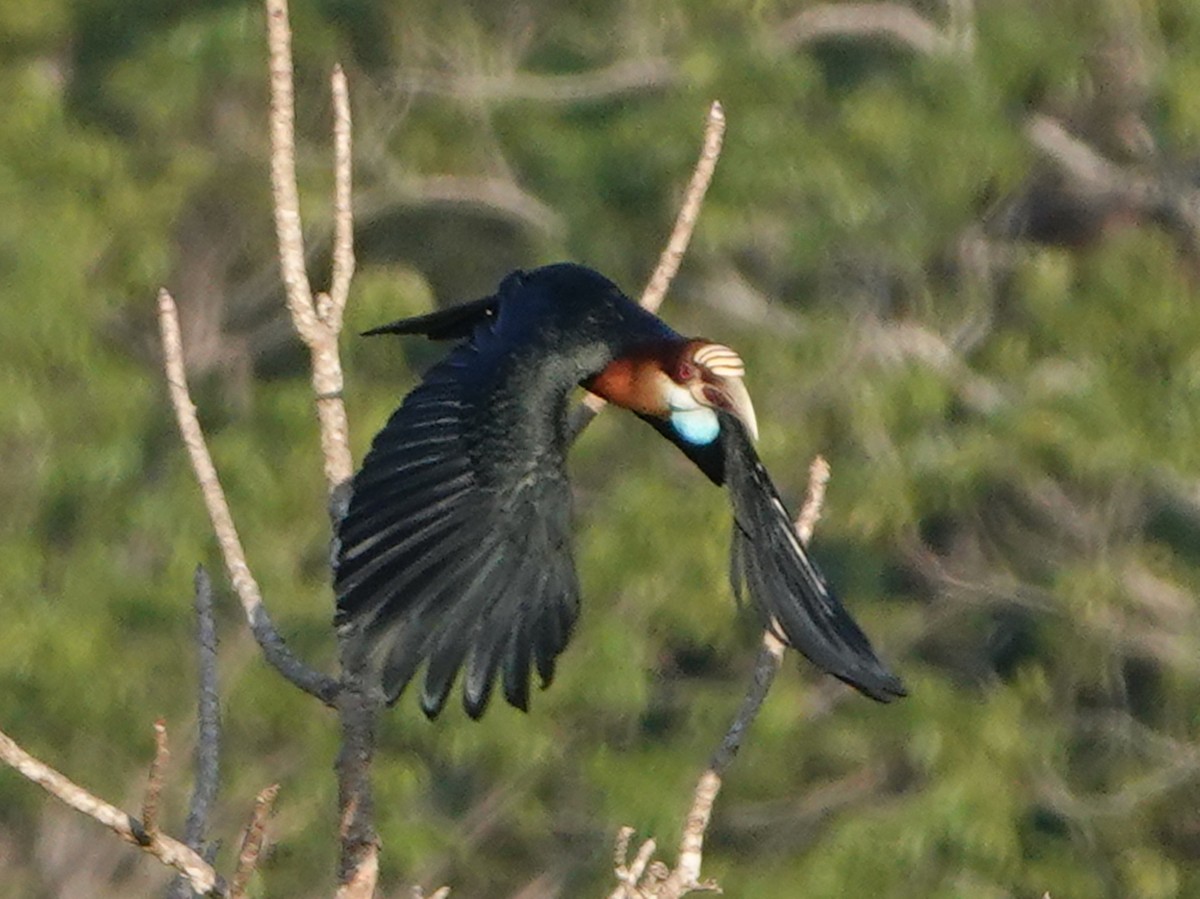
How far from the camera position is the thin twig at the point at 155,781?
3.02m

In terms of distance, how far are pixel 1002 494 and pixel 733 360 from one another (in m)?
6.76

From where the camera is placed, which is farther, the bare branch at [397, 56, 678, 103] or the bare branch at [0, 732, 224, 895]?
the bare branch at [397, 56, 678, 103]

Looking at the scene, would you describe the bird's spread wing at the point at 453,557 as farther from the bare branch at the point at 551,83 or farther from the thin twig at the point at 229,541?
the bare branch at the point at 551,83

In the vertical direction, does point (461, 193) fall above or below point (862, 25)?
below

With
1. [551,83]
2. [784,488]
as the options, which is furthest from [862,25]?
[784,488]

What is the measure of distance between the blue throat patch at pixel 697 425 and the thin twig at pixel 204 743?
40.6 inches

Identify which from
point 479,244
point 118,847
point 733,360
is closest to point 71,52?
point 479,244

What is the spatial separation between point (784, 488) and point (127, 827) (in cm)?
766

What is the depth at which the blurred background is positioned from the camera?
33.9 ft

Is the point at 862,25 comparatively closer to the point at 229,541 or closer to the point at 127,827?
the point at 229,541

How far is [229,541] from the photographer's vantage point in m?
3.65

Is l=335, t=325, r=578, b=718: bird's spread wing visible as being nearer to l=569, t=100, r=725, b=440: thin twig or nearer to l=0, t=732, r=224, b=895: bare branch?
l=569, t=100, r=725, b=440: thin twig

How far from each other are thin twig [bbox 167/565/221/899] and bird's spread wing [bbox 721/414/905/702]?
2.14 ft

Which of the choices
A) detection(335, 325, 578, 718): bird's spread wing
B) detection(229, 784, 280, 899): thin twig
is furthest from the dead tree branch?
detection(229, 784, 280, 899): thin twig
